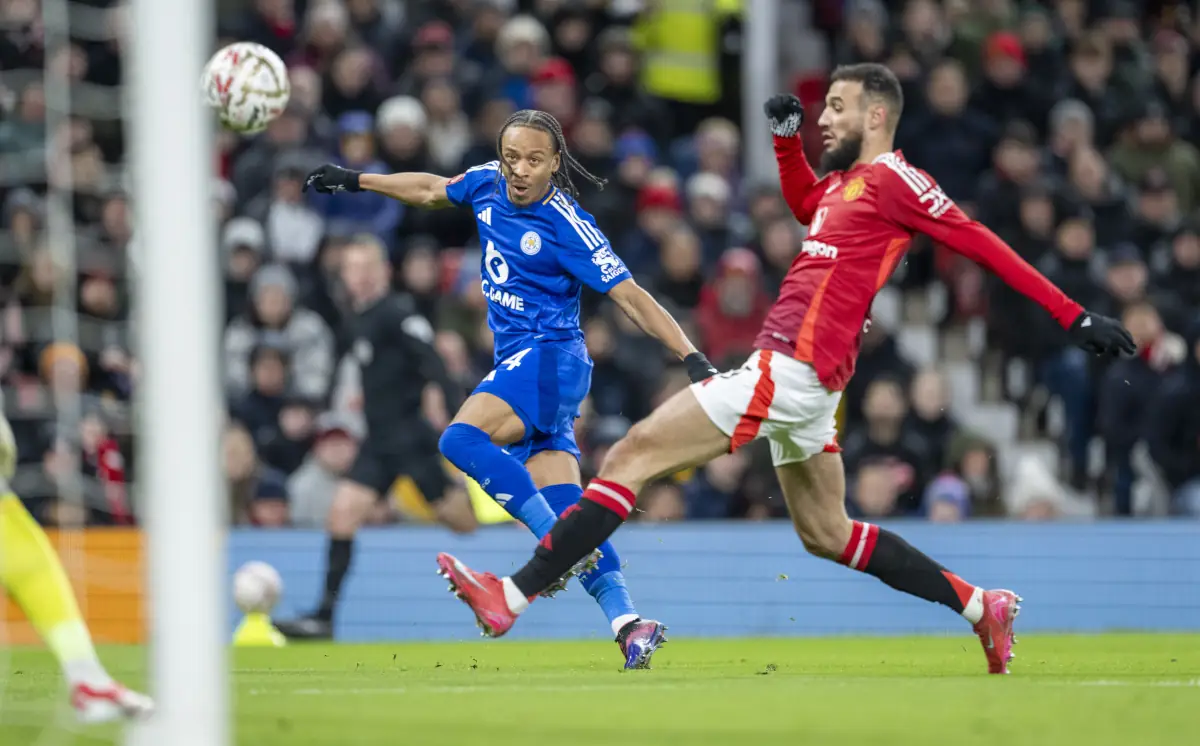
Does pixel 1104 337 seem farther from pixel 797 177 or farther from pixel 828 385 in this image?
pixel 797 177

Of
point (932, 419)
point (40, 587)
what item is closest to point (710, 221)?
point (932, 419)

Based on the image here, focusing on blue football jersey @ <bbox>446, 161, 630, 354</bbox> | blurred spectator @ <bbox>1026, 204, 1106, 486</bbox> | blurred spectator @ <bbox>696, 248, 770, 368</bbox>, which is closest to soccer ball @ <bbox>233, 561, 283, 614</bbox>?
blurred spectator @ <bbox>696, 248, 770, 368</bbox>

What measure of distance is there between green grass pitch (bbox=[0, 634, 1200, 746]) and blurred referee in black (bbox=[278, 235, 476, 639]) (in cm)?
264

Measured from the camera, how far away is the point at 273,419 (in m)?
13.6

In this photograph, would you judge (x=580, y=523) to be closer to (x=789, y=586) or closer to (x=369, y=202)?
(x=789, y=586)

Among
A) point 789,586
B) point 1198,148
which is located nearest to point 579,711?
point 789,586

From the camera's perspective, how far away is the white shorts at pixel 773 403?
7.02 meters

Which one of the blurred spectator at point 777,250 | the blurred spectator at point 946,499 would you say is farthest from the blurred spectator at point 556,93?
the blurred spectator at point 946,499

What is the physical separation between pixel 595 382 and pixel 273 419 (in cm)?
233

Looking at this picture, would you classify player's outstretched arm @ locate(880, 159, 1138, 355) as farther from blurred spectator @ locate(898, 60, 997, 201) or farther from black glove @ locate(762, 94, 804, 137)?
blurred spectator @ locate(898, 60, 997, 201)

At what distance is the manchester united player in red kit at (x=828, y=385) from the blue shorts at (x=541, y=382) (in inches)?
47.8

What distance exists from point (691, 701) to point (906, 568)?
71.0 inches

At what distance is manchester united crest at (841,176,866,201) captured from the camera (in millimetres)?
7355

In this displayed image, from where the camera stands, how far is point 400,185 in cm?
866
